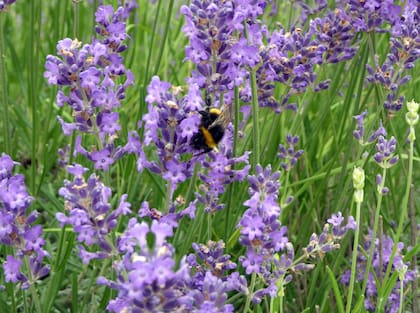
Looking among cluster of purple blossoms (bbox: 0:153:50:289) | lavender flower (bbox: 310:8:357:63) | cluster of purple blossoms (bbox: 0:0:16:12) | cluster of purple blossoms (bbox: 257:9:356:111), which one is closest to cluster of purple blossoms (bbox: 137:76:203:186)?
cluster of purple blossoms (bbox: 0:153:50:289)

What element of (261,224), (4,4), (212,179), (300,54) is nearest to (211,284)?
(261,224)

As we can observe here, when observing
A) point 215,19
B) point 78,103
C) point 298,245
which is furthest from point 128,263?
point 298,245

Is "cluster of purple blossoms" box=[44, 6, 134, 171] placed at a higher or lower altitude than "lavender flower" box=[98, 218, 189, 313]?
higher

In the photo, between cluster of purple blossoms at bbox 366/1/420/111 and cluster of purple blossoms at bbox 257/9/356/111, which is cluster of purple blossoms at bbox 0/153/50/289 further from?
cluster of purple blossoms at bbox 366/1/420/111

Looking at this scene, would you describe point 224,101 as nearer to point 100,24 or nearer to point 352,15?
point 100,24

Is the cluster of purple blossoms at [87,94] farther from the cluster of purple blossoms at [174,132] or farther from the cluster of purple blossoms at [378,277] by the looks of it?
the cluster of purple blossoms at [378,277]

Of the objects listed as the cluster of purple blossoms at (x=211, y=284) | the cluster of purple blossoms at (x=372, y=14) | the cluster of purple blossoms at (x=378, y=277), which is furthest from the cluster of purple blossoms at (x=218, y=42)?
the cluster of purple blossoms at (x=378, y=277)

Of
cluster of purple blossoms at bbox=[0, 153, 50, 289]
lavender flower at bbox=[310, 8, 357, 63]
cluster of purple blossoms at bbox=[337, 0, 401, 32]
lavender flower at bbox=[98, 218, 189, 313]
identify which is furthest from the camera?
lavender flower at bbox=[310, 8, 357, 63]

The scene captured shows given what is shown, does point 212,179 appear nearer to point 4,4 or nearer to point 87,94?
point 87,94
